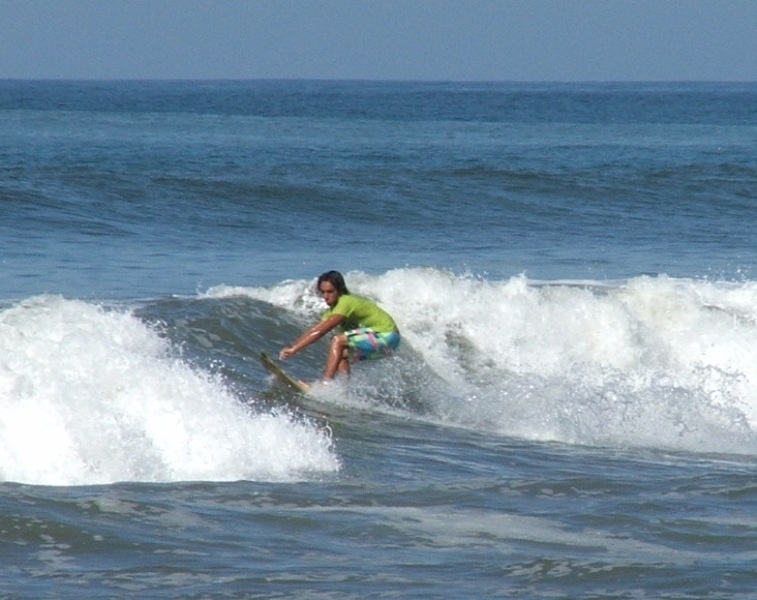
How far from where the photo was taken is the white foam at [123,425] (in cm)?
893

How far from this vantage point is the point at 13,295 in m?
14.9

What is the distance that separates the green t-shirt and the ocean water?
620 millimetres

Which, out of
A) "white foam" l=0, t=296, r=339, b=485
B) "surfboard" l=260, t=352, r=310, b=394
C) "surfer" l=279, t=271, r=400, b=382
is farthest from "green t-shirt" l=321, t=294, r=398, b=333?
"white foam" l=0, t=296, r=339, b=485

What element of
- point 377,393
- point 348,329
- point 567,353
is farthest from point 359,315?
point 567,353

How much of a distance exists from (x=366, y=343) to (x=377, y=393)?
0.63m

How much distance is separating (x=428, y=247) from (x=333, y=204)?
444 centimetres

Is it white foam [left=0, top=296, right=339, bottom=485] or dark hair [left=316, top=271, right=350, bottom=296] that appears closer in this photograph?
white foam [left=0, top=296, right=339, bottom=485]

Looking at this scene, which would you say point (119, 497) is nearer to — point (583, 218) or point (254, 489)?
point (254, 489)

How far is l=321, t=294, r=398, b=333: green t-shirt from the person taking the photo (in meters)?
12.3

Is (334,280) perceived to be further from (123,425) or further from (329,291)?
(123,425)

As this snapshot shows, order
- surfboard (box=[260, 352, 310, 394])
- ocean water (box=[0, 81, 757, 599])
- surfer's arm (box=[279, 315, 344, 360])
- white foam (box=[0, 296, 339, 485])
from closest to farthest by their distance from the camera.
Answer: ocean water (box=[0, 81, 757, 599]) < white foam (box=[0, 296, 339, 485]) < surfer's arm (box=[279, 315, 344, 360]) < surfboard (box=[260, 352, 310, 394])

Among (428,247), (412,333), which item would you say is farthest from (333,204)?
Result: (412,333)

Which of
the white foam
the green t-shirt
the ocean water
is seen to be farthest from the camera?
the green t-shirt

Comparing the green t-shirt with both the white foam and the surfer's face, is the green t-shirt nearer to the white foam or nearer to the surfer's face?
the surfer's face
